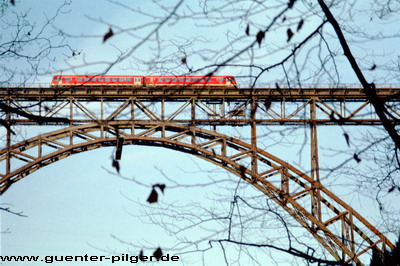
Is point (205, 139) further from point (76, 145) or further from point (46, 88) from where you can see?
point (46, 88)

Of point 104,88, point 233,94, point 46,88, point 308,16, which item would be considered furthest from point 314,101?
point 308,16

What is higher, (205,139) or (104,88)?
(104,88)

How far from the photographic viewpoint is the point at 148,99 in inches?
763

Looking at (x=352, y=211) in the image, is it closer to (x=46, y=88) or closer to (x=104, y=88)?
(x=104, y=88)

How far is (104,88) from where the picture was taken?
19.5 metres

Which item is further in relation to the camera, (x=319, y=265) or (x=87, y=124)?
(x=87, y=124)

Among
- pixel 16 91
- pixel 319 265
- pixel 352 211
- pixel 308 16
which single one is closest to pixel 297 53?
pixel 308 16

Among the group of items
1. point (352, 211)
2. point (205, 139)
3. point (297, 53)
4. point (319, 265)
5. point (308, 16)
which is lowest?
point (319, 265)

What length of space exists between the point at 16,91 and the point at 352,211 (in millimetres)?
11426

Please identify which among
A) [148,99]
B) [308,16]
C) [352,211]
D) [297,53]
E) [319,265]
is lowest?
[319,265]

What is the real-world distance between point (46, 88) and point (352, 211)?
34.7ft

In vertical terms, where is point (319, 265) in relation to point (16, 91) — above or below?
below

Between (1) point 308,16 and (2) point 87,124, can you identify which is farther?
(2) point 87,124

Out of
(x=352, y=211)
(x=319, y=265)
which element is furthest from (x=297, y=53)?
(x=352, y=211)
